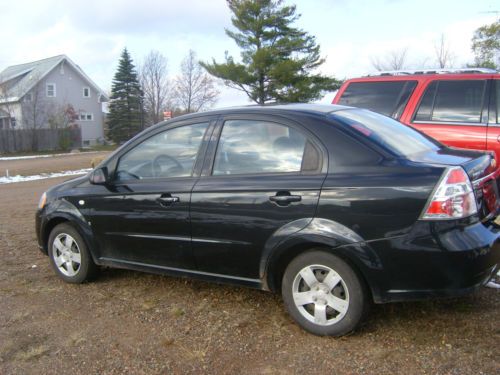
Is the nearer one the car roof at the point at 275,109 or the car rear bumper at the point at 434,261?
the car rear bumper at the point at 434,261

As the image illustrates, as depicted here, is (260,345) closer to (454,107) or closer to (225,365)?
(225,365)

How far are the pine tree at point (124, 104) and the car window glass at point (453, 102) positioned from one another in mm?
42454

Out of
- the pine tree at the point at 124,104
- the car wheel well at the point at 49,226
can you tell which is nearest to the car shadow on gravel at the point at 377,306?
the car wheel well at the point at 49,226

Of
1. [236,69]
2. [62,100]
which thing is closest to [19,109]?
[62,100]

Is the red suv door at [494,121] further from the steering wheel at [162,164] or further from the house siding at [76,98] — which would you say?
the house siding at [76,98]

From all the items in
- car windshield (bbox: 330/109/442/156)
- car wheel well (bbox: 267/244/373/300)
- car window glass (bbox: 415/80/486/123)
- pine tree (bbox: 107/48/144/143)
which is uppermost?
pine tree (bbox: 107/48/144/143)

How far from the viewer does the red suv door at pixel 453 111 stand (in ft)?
18.3

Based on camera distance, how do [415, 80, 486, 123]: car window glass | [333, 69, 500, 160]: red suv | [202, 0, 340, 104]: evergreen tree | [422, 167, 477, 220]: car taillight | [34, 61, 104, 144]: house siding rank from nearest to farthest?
1. [422, 167, 477, 220]: car taillight
2. [333, 69, 500, 160]: red suv
3. [415, 80, 486, 123]: car window glass
4. [202, 0, 340, 104]: evergreen tree
5. [34, 61, 104, 144]: house siding

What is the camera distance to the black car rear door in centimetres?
339

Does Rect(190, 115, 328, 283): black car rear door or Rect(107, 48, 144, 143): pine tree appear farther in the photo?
Rect(107, 48, 144, 143): pine tree

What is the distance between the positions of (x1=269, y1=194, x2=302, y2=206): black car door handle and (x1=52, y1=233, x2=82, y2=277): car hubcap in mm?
2321

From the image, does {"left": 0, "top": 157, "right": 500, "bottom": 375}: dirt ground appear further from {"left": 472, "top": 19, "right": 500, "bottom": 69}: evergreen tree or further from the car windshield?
{"left": 472, "top": 19, "right": 500, "bottom": 69}: evergreen tree

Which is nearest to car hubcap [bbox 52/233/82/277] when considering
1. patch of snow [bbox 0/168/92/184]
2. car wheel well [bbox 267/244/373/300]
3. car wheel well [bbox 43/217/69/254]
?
car wheel well [bbox 43/217/69/254]

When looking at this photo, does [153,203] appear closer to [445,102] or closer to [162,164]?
[162,164]
